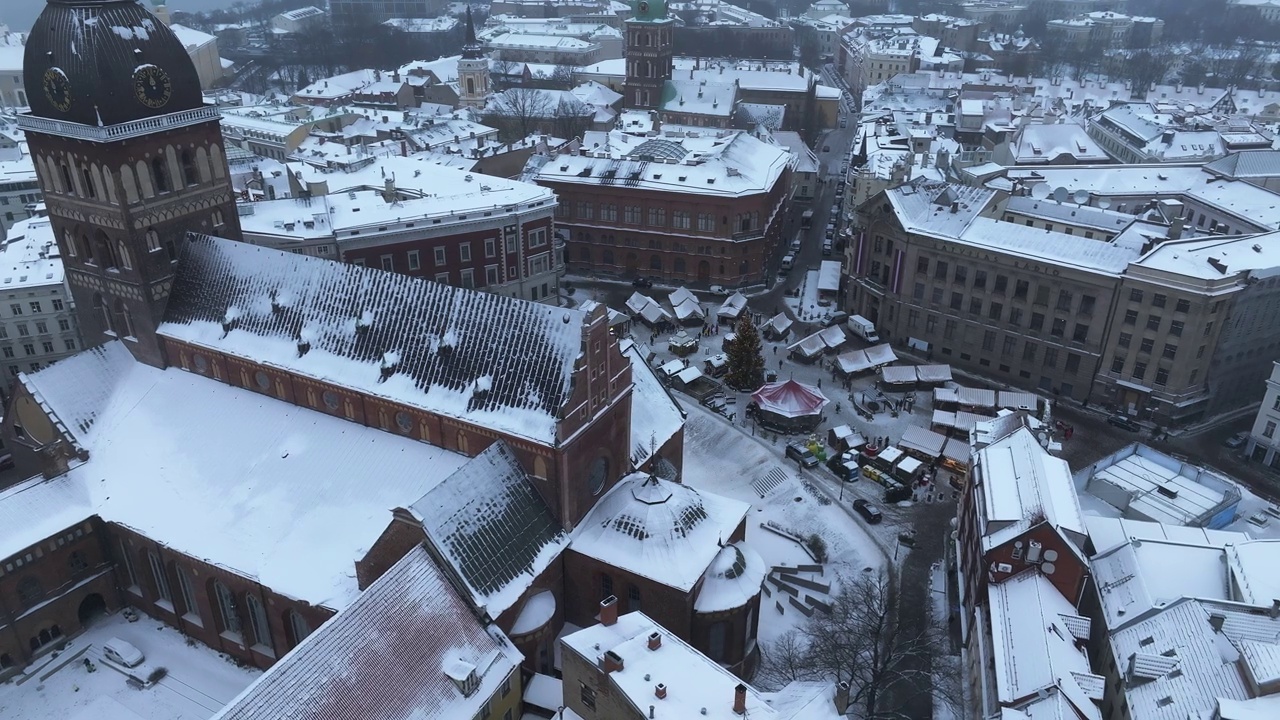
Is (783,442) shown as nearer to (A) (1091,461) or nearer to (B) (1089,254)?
(A) (1091,461)

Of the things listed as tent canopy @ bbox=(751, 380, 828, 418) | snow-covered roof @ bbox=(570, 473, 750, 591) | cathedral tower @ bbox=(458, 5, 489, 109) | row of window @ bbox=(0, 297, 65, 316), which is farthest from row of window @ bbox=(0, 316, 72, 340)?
cathedral tower @ bbox=(458, 5, 489, 109)

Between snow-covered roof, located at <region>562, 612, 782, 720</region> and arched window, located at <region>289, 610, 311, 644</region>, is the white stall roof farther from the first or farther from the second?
arched window, located at <region>289, 610, 311, 644</region>

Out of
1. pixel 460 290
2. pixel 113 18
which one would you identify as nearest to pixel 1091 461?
pixel 460 290

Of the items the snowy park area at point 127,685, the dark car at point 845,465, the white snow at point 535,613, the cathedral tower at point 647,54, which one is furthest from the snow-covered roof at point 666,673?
the cathedral tower at point 647,54

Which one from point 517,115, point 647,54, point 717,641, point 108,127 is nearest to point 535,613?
point 717,641

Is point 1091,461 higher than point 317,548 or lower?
lower

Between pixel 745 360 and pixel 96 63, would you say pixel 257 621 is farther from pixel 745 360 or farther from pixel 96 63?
pixel 745 360
